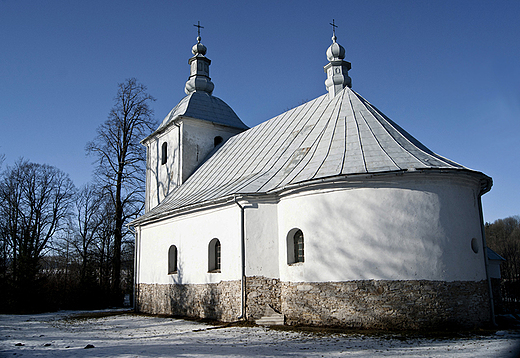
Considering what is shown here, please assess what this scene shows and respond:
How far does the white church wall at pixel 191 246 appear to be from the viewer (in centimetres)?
1308

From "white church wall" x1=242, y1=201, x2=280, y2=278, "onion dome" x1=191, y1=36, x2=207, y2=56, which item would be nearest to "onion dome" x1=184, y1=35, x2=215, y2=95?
"onion dome" x1=191, y1=36, x2=207, y2=56

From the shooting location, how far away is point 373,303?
1041cm

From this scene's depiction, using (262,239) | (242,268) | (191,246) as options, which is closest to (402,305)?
(262,239)

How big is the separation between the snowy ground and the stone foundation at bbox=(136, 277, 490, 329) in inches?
31.4

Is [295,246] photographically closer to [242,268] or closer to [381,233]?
[242,268]

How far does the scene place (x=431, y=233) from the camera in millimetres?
10680

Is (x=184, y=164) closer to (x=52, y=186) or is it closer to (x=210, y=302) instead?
(x=210, y=302)

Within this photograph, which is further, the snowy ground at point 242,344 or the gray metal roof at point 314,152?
the gray metal roof at point 314,152

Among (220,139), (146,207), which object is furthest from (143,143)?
(220,139)

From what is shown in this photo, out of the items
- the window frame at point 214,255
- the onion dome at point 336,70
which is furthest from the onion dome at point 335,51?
the window frame at point 214,255

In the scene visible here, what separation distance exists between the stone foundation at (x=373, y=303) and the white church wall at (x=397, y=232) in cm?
24

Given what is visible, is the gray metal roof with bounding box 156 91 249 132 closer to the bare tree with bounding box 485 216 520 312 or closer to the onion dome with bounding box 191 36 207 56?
the onion dome with bounding box 191 36 207 56

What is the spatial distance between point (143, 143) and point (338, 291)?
17.2 meters

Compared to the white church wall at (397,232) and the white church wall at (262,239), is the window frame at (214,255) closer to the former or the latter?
the white church wall at (262,239)
